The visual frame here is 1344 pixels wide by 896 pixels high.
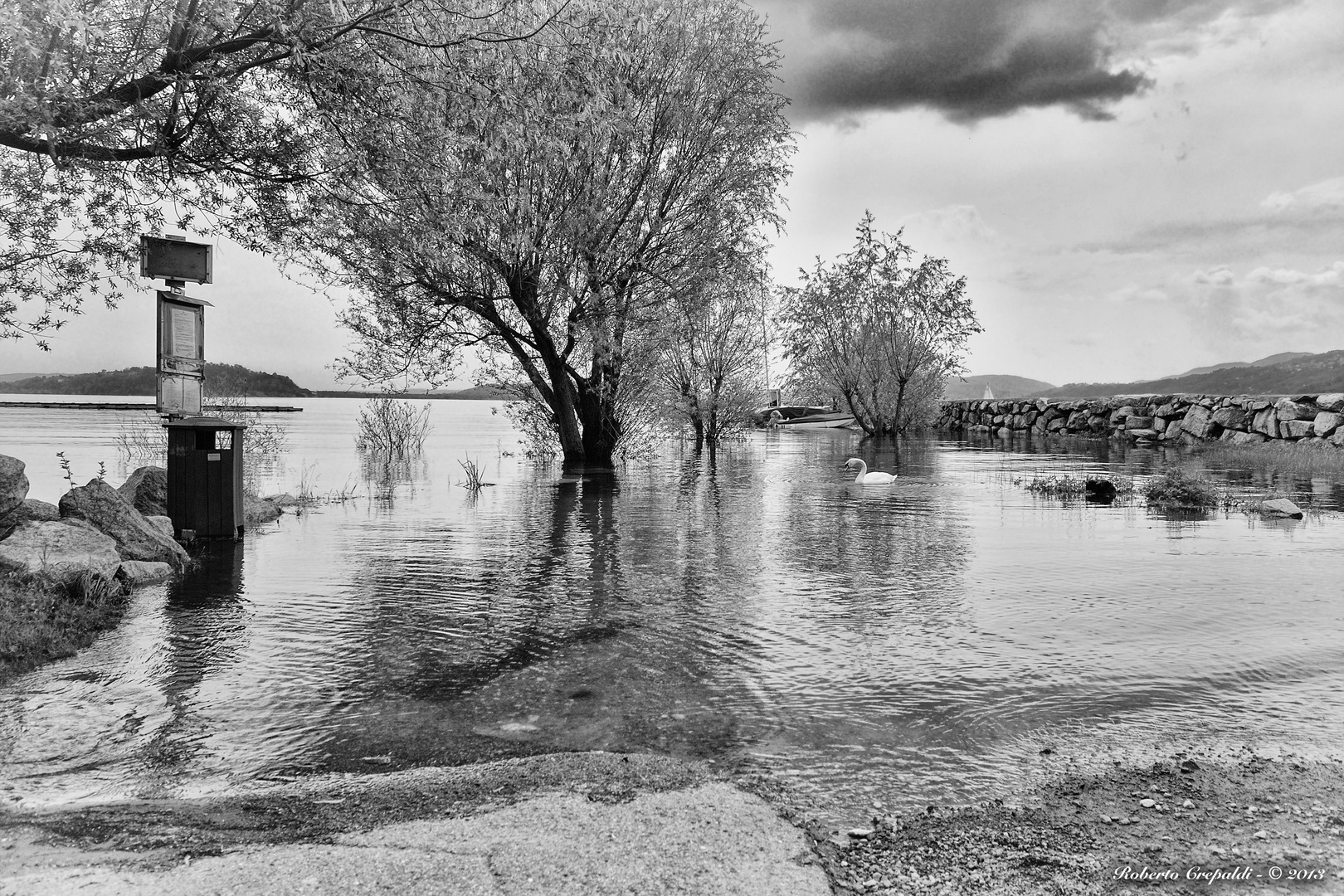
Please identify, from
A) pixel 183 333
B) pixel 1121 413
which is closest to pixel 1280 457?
pixel 1121 413

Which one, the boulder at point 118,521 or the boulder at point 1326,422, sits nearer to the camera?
the boulder at point 118,521

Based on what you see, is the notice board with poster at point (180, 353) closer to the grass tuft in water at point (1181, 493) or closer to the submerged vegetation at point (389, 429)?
the grass tuft in water at point (1181, 493)

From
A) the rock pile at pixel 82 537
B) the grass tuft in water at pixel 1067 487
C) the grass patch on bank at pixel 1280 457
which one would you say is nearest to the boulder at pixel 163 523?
the rock pile at pixel 82 537

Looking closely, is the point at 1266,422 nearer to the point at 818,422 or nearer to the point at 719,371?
the point at 719,371

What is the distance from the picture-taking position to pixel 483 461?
2836 centimetres

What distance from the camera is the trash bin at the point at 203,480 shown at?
1068 cm

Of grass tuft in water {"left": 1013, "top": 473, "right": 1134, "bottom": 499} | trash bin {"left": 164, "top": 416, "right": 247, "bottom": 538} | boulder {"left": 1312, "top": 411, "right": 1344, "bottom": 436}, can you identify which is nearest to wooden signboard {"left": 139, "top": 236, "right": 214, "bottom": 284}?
trash bin {"left": 164, "top": 416, "right": 247, "bottom": 538}

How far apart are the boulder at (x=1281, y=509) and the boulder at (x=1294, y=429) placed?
17.0 m

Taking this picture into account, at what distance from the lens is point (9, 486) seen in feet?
26.0

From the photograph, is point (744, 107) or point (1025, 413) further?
point (1025, 413)

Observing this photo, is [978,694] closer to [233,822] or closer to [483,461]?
[233,822]

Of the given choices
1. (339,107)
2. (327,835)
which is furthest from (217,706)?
(339,107)

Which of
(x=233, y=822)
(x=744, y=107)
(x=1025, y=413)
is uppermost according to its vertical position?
(x=744, y=107)

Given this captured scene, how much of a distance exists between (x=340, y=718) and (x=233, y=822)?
126cm
